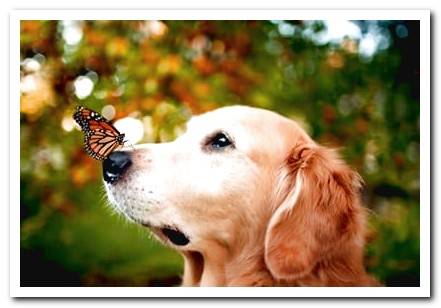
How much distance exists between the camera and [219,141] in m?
1.94

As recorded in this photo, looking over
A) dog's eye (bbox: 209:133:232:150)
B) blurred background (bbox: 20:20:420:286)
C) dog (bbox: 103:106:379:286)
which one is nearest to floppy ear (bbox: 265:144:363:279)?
dog (bbox: 103:106:379:286)

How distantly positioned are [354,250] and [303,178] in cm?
23

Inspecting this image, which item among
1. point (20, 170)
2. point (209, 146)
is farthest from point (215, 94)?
point (20, 170)

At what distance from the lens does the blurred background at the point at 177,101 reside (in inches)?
87.7

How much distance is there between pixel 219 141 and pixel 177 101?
0.42 meters

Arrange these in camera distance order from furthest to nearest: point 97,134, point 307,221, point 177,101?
1. point 177,101
2. point 97,134
3. point 307,221

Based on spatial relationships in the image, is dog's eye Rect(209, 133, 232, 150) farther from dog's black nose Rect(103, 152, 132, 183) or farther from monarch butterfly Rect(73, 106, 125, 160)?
monarch butterfly Rect(73, 106, 125, 160)

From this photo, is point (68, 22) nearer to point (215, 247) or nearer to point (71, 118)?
point (71, 118)

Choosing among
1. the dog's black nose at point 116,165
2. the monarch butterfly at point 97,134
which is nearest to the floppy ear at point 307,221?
the dog's black nose at point 116,165

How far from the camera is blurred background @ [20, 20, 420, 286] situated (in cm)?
223

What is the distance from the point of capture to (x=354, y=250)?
6.41ft
